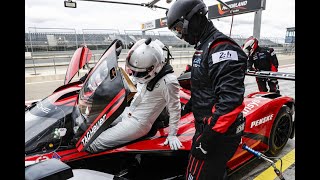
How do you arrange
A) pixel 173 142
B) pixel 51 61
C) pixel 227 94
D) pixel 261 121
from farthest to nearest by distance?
pixel 51 61, pixel 261 121, pixel 173 142, pixel 227 94

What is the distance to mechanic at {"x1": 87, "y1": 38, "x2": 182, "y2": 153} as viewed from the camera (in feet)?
8.17

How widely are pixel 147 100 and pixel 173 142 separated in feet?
1.65

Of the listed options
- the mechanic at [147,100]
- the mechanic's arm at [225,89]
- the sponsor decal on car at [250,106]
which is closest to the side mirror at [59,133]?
the mechanic at [147,100]

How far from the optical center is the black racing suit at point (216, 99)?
169cm

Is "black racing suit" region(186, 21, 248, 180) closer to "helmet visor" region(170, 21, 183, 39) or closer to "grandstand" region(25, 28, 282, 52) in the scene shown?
"helmet visor" region(170, 21, 183, 39)

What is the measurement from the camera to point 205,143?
5.79ft

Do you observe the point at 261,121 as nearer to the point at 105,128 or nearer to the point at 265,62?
the point at 105,128

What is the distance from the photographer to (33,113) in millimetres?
2498

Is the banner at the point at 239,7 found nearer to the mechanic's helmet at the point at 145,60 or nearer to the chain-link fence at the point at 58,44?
the chain-link fence at the point at 58,44

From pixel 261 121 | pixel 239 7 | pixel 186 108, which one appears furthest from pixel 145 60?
pixel 239 7

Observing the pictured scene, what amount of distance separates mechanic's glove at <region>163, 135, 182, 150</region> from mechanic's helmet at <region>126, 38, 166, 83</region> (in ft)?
2.01
